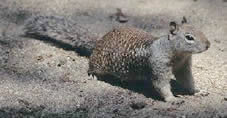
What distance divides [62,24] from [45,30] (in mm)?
246

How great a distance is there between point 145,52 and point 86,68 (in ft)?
2.77

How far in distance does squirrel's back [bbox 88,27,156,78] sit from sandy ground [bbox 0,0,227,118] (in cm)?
16

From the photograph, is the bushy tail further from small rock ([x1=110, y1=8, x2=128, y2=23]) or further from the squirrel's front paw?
the squirrel's front paw

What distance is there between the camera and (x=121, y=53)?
4805mm

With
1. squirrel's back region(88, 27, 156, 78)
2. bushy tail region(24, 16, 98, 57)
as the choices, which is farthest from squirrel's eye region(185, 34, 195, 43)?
bushy tail region(24, 16, 98, 57)

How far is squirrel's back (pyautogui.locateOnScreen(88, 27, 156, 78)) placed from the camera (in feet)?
15.5

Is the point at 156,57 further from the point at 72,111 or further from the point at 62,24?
the point at 62,24

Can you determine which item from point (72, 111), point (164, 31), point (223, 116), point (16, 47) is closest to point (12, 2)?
point (16, 47)

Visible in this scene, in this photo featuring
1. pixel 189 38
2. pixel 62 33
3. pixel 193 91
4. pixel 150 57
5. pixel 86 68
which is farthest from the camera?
pixel 62 33

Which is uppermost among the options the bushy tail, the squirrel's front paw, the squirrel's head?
the squirrel's head

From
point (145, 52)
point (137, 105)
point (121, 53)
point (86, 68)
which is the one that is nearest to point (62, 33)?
point (86, 68)

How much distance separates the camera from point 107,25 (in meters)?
6.24

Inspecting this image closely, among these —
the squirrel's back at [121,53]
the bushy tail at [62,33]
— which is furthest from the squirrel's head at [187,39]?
the bushy tail at [62,33]

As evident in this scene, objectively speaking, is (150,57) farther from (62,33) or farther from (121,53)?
(62,33)
